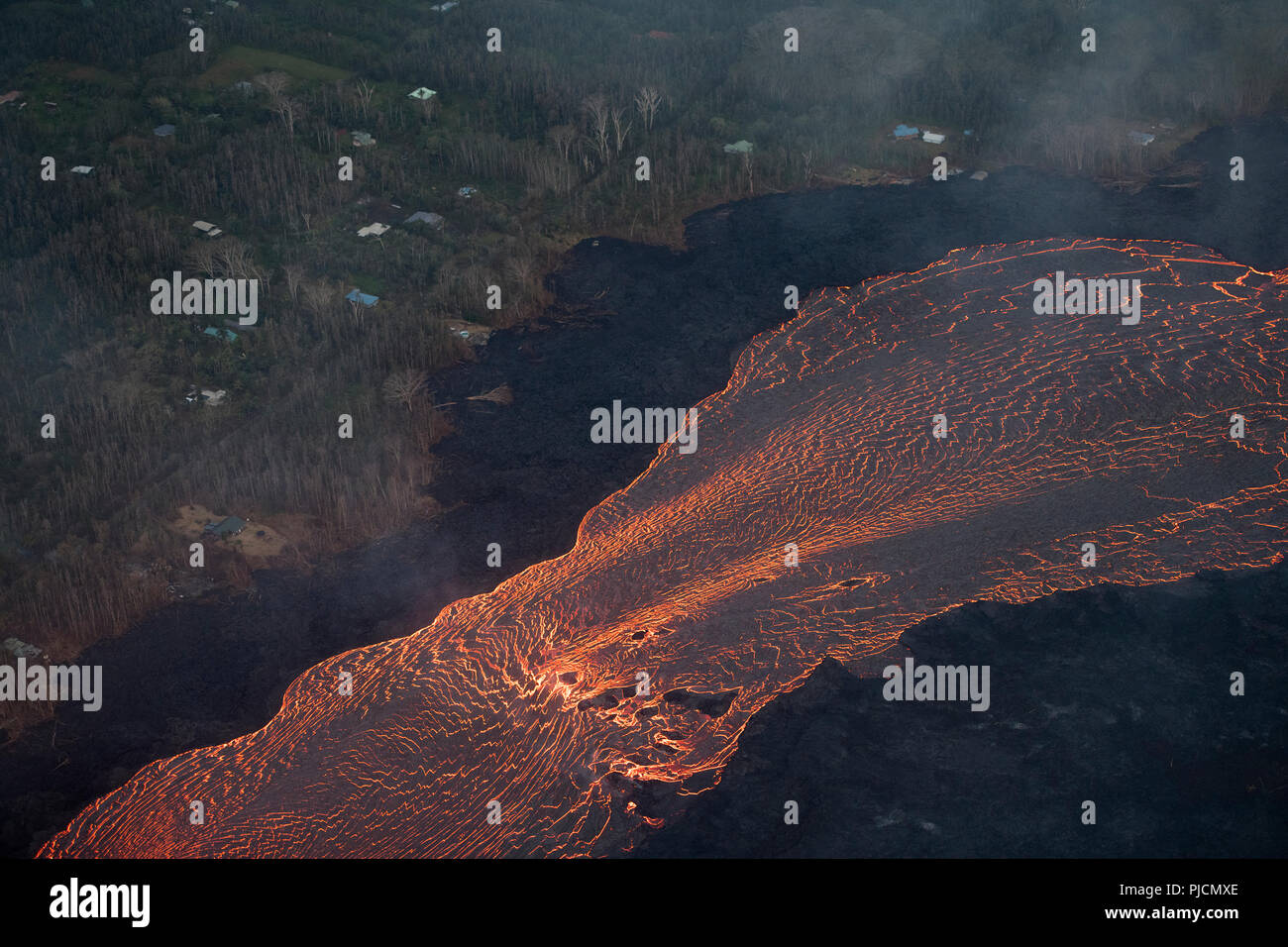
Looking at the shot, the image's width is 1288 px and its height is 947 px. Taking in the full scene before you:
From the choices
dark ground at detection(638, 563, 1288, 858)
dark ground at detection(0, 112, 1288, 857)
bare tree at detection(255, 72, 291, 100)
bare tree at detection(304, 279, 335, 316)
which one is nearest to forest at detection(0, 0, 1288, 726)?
bare tree at detection(304, 279, 335, 316)

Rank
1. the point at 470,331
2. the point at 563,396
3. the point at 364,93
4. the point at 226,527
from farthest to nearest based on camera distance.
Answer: the point at 364,93 < the point at 470,331 < the point at 563,396 < the point at 226,527

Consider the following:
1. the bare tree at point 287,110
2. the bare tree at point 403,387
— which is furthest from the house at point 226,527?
the bare tree at point 287,110

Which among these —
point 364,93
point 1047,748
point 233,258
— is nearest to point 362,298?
point 233,258

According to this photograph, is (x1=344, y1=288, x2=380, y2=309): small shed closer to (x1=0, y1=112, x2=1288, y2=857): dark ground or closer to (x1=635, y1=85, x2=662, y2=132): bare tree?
(x1=0, y1=112, x2=1288, y2=857): dark ground

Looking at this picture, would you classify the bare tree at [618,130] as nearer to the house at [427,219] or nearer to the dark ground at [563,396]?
the dark ground at [563,396]

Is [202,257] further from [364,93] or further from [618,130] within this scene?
[618,130]
